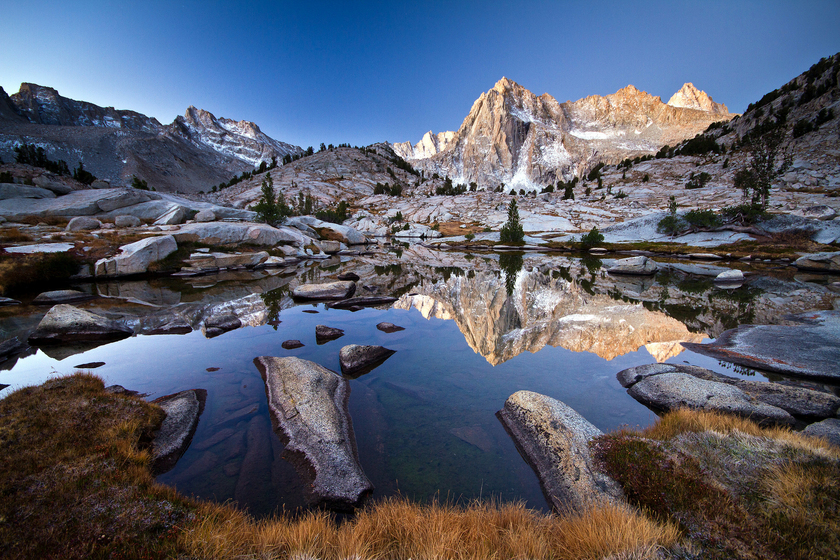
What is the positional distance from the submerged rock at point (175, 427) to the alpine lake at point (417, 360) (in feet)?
0.77

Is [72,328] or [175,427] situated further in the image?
[72,328]

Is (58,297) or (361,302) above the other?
(58,297)

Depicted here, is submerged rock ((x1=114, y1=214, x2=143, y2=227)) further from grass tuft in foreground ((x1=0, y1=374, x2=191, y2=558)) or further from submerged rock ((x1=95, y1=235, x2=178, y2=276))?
grass tuft in foreground ((x1=0, y1=374, x2=191, y2=558))

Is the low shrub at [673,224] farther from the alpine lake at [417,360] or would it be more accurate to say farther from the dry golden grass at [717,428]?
the dry golden grass at [717,428]

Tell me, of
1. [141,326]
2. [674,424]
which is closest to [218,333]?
[141,326]

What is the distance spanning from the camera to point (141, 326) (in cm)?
1520

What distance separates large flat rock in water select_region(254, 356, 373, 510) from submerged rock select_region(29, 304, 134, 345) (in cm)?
919

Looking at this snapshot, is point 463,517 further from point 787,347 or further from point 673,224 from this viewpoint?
point 673,224

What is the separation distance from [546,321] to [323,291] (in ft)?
50.3

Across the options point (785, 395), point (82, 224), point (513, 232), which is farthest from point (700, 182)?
point (82, 224)

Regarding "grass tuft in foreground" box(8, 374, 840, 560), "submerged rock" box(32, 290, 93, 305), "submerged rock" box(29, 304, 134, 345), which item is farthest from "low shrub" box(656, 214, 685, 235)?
"submerged rock" box(32, 290, 93, 305)

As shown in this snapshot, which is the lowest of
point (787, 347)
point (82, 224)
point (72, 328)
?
point (787, 347)

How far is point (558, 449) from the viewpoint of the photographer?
21.4 ft

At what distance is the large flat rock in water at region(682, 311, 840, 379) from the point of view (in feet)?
33.0
